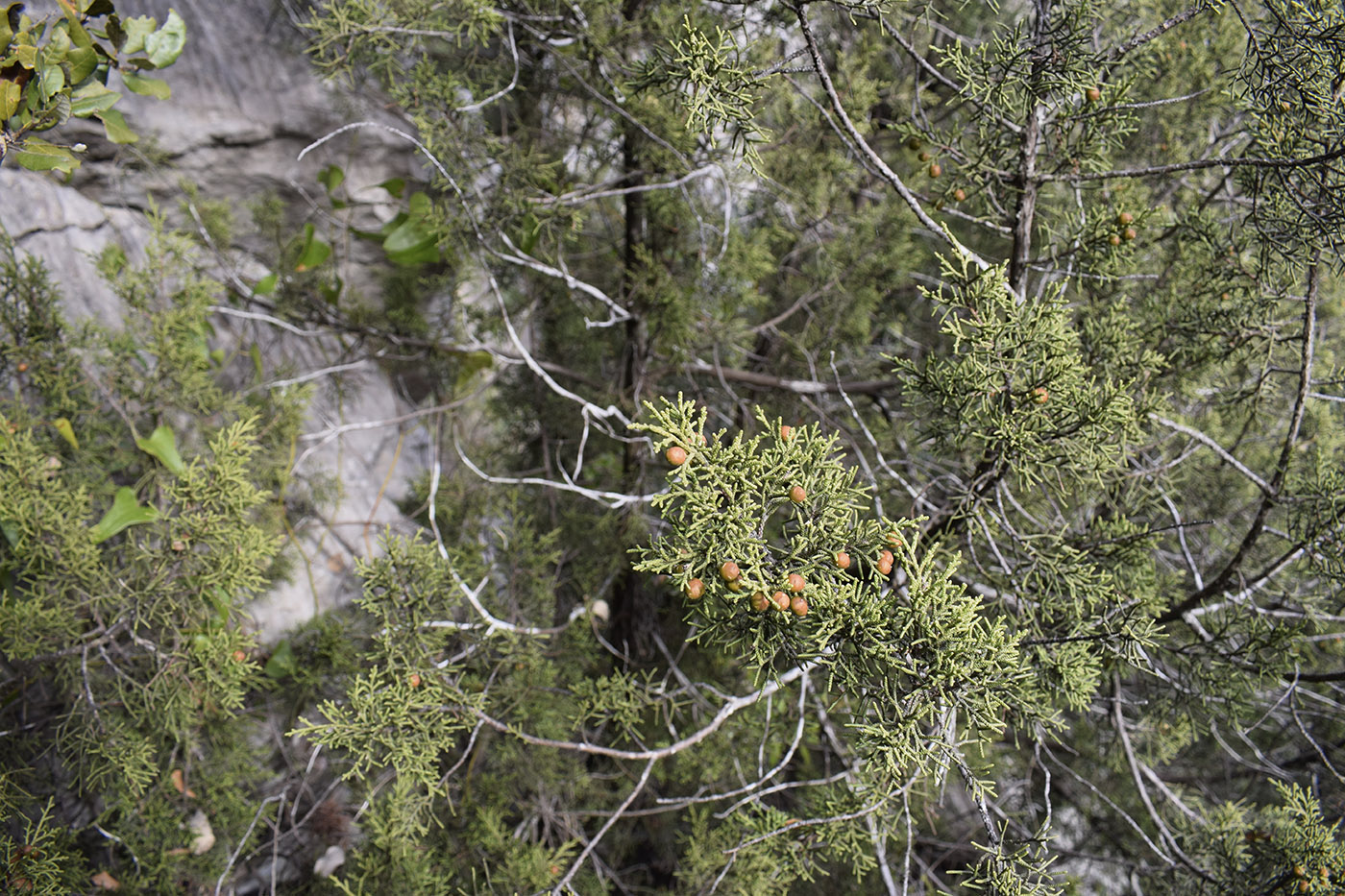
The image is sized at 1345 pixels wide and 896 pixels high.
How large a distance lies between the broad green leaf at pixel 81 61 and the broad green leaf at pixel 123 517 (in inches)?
22.7

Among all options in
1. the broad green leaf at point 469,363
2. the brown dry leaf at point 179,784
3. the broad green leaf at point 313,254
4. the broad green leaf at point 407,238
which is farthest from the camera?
the broad green leaf at point 469,363

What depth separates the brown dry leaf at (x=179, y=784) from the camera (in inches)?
44.7

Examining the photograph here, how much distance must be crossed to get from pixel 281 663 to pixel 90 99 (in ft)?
3.12

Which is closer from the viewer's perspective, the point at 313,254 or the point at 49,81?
the point at 49,81

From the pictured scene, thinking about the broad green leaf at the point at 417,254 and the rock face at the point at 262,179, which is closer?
the broad green leaf at the point at 417,254

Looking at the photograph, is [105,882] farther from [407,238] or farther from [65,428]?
[407,238]

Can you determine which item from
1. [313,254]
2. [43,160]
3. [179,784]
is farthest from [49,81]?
[179,784]

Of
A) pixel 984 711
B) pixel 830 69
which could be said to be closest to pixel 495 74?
pixel 830 69

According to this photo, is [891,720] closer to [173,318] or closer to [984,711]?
[984,711]

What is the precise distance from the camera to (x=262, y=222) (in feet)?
5.95

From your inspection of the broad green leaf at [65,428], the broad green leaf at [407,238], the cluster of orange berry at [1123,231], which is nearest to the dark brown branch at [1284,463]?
the cluster of orange berry at [1123,231]

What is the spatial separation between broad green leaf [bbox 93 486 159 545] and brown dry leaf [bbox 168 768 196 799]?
38 cm

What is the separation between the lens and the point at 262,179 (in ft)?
6.27

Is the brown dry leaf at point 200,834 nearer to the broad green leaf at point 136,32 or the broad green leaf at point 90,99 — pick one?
the broad green leaf at point 90,99
